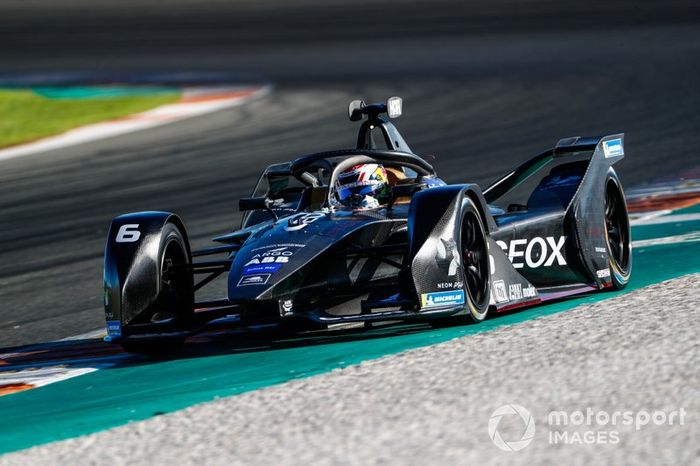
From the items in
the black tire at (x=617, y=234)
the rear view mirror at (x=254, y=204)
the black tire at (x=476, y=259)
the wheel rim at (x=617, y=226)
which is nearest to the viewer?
the black tire at (x=476, y=259)

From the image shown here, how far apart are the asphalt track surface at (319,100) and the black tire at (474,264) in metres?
2.84

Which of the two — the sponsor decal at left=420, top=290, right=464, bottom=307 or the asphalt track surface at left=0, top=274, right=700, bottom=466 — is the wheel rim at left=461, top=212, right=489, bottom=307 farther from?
the asphalt track surface at left=0, top=274, right=700, bottom=466

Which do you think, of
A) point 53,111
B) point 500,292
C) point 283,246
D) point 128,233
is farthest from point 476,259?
point 53,111

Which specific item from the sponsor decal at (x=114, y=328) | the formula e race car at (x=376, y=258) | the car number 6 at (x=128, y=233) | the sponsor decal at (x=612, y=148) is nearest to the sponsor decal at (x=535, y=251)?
the formula e race car at (x=376, y=258)

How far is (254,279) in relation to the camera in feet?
23.7

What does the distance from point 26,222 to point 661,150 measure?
7.27 meters

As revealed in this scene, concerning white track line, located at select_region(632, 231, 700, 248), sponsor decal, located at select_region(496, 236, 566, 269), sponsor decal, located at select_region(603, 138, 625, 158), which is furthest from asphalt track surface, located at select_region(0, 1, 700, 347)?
sponsor decal, located at select_region(603, 138, 625, 158)

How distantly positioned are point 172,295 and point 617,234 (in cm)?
312

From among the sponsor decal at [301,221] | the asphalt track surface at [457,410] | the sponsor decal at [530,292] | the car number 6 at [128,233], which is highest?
the car number 6 at [128,233]

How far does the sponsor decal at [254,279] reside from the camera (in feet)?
23.6

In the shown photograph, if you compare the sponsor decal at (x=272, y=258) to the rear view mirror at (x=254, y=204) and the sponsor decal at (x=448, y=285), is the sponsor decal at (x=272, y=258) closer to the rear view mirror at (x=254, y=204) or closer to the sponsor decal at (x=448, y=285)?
the sponsor decal at (x=448, y=285)

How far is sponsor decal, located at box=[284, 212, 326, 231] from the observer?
759cm

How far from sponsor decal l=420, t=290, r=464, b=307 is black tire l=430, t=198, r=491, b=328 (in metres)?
0.23

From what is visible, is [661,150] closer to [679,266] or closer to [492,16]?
[679,266]
